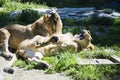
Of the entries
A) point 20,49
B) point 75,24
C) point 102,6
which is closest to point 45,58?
point 20,49

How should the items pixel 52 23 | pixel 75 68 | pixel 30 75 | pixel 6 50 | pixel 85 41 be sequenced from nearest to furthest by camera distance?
pixel 30 75
pixel 75 68
pixel 6 50
pixel 85 41
pixel 52 23

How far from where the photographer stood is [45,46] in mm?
8445

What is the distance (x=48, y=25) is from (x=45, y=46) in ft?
2.80

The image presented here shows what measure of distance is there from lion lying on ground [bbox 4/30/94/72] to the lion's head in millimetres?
381

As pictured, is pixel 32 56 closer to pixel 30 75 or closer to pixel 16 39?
pixel 30 75

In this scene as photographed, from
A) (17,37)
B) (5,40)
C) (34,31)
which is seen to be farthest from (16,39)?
(34,31)

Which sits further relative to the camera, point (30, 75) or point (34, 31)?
point (34, 31)

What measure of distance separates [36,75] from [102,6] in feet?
37.8

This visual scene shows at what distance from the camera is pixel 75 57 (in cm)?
835

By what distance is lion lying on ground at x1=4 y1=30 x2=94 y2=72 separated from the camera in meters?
8.28

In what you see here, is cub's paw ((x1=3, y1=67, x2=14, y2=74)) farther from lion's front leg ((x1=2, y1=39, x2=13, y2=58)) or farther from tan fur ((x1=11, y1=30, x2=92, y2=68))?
lion's front leg ((x1=2, y1=39, x2=13, y2=58))

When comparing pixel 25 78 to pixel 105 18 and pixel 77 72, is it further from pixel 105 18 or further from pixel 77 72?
pixel 105 18

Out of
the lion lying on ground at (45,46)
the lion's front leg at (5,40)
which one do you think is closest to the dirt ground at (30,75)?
the lion lying on ground at (45,46)

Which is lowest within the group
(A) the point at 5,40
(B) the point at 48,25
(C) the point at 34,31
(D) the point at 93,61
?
(D) the point at 93,61
